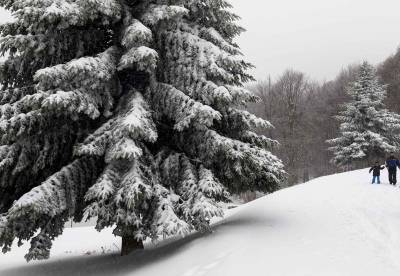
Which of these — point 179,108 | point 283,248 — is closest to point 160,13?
point 179,108

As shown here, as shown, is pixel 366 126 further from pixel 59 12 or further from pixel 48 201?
pixel 48 201

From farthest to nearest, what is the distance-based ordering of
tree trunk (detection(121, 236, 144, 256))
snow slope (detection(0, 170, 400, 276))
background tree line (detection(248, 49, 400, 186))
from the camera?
background tree line (detection(248, 49, 400, 186)) → tree trunk (detection(121, 236, 144, 256)) → snow slope (detection(0, 170, 400, 276))

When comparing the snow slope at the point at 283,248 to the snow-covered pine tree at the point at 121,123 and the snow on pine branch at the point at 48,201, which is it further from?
the snow on pine branch at the point at 48,201

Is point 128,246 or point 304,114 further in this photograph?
point 304,114

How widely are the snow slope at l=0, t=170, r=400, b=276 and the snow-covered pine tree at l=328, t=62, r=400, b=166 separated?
2069 cm

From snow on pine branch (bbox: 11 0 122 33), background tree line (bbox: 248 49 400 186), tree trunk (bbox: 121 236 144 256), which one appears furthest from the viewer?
background tree line (bbox: 248 49 400 186)

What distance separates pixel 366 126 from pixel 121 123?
30.6 metres

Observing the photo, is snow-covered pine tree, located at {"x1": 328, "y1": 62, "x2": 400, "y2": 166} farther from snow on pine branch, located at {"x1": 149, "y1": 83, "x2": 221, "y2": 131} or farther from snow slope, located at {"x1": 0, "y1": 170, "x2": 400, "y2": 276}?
snow on pine branch, located at {"x1": 149, "y1": 83, "x2": 221, "y2": 131}

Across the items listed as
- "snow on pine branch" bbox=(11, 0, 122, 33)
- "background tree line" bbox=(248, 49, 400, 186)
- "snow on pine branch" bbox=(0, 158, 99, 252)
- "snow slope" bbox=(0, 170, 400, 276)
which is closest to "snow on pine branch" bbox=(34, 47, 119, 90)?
"snow on pine branch" bbox=(11, 0, 122, 33)

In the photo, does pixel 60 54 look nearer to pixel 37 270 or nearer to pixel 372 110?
pixel 37 270

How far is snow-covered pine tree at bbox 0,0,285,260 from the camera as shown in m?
8.27

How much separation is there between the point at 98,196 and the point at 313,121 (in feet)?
163

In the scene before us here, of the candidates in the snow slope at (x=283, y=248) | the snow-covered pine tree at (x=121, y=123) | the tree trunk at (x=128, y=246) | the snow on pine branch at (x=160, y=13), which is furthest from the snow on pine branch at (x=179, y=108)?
the tree trunk at (x=128, y=246)

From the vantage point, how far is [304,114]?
5297cm
